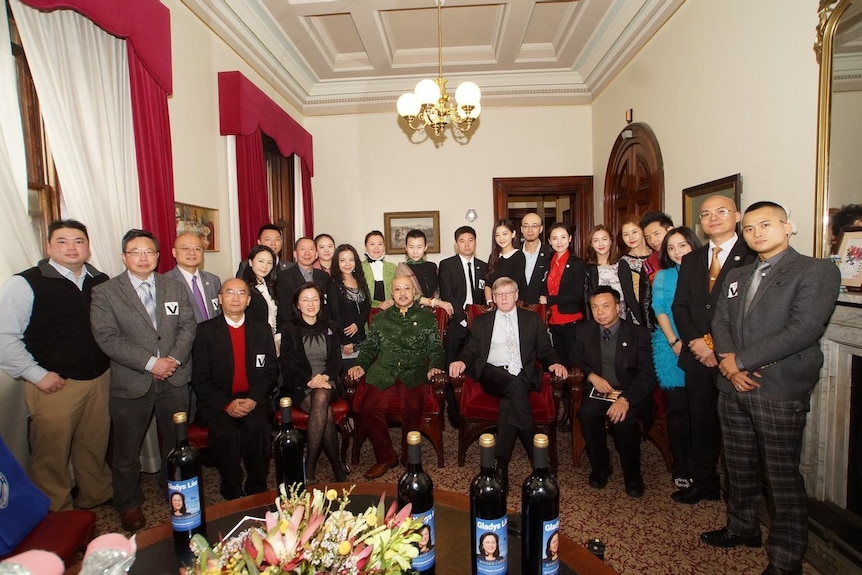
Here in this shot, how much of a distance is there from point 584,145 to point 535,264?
141 inches

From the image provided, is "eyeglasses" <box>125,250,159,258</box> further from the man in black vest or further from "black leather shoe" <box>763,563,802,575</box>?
"black leather shoe" <box>763,563,802,575</box>

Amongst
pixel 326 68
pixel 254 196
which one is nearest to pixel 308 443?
pixel 254 196

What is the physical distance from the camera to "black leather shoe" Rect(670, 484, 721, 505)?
9.91ft

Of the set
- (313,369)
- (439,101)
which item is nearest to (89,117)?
(313,369)

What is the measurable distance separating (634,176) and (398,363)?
379 centimetres

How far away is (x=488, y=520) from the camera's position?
1.32 metres

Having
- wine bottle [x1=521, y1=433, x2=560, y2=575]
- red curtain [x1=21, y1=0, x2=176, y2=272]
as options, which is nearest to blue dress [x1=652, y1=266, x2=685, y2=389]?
wine bottle [x1=521, y1=433, x2=560, y2=575]

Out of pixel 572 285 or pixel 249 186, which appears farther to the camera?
pixel 249 186

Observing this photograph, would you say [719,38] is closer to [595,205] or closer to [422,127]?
[595,205]

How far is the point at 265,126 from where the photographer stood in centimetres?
516

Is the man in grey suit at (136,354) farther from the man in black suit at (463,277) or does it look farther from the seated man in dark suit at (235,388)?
the man in black suit at (463,277)

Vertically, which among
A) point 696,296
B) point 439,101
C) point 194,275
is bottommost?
point 696,296

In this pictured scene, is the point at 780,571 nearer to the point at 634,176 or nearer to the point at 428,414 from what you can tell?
the point at 428,414

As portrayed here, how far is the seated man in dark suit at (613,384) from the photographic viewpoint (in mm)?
3199
